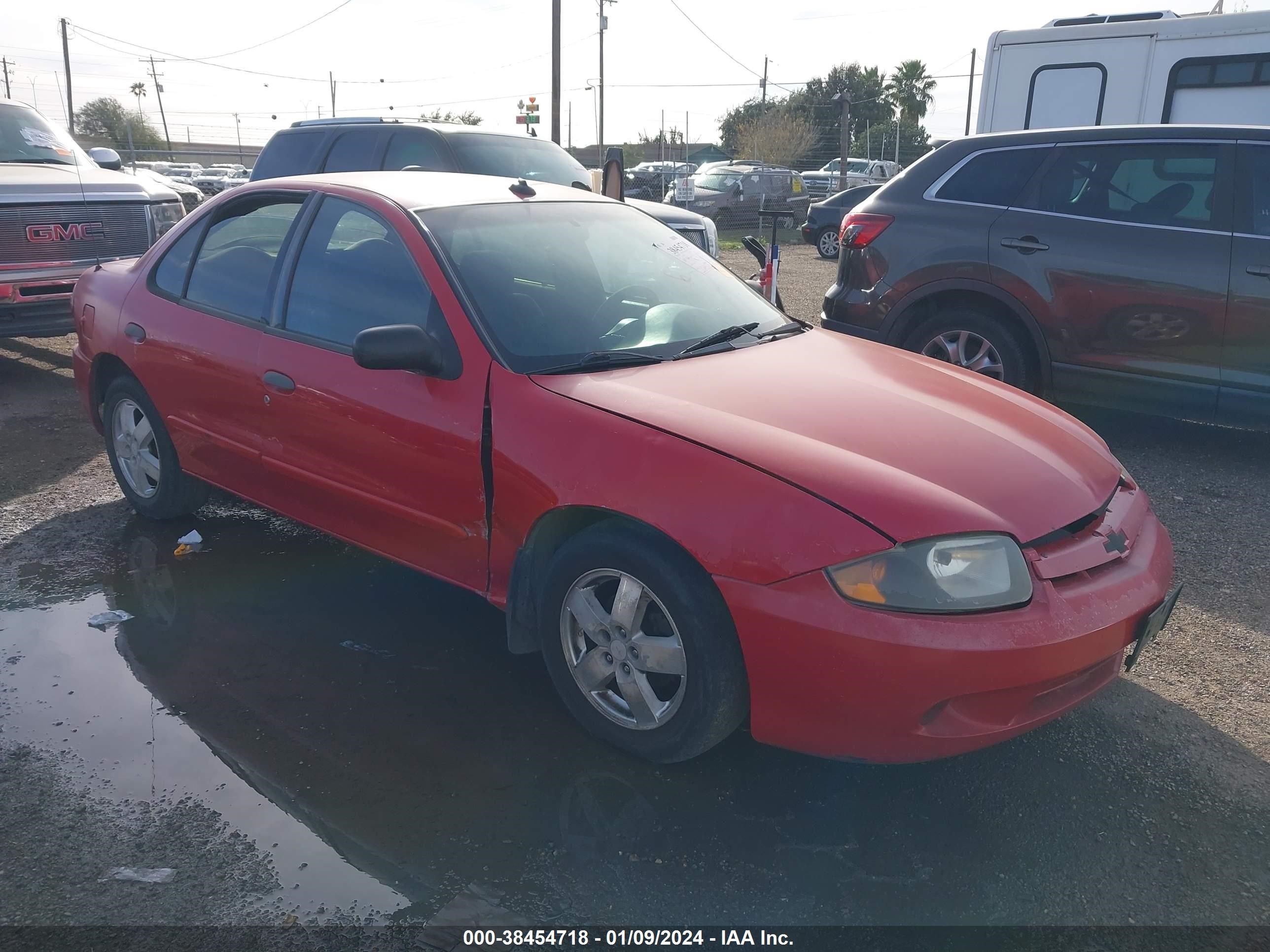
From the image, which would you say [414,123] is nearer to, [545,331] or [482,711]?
[545,331]

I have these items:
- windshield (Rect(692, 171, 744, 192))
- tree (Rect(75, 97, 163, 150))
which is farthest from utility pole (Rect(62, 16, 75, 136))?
windshield (Rect(692, 171, 744, 192))

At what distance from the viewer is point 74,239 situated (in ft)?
25.3

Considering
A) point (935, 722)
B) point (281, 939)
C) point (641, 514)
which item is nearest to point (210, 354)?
point (641, 514)

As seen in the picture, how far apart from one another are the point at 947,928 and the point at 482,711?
1534 millimetres

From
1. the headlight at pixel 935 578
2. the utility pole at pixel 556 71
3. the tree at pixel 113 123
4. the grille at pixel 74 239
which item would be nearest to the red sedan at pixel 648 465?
the headlight at pixel 935 578

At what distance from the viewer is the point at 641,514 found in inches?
107

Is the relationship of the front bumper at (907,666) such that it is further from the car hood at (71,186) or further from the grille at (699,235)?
the grille at (699,235)

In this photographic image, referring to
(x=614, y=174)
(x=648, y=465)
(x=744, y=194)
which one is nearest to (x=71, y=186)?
(x=614, y=174)

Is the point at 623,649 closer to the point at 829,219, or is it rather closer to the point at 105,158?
the point at 105,158

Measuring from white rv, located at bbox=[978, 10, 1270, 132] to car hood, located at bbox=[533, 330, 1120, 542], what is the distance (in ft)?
23.3

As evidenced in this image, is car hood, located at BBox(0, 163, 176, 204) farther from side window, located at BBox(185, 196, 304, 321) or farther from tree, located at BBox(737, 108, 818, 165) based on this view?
tree, located at BBox(737, 108, 818, 165)

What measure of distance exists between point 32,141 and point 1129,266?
8.36 metres

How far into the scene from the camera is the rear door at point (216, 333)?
Answer: 13.1ft

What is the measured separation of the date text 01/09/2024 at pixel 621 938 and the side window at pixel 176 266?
10.5 ft
